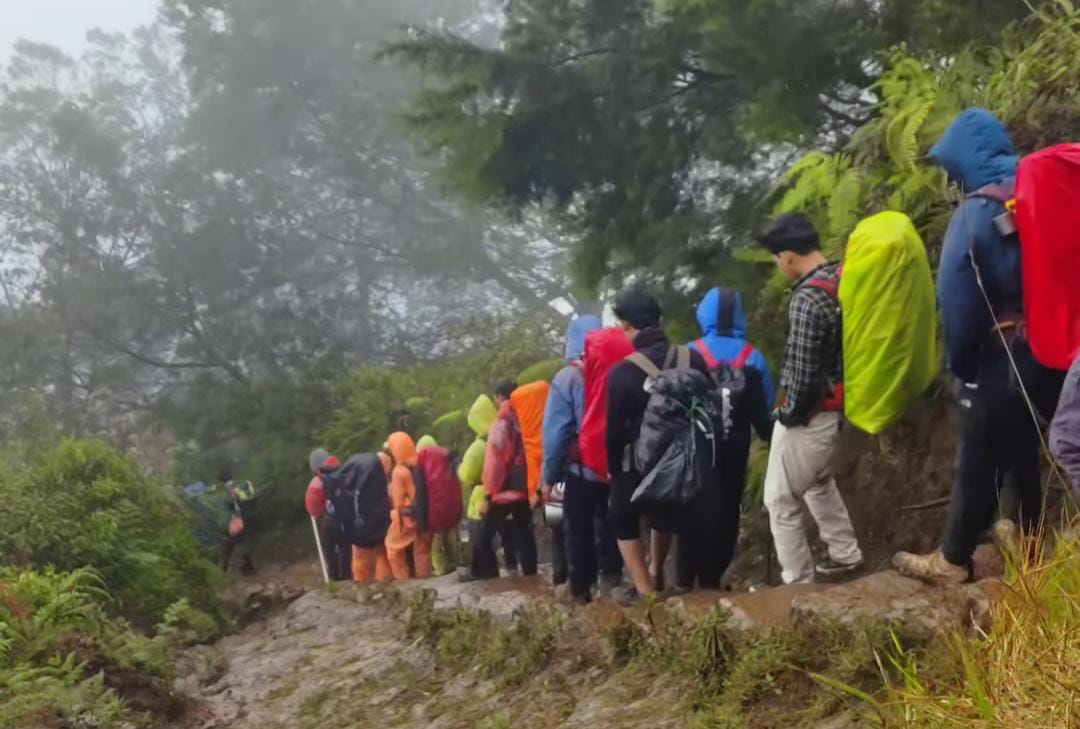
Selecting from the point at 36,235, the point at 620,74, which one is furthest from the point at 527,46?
the point at 36,235

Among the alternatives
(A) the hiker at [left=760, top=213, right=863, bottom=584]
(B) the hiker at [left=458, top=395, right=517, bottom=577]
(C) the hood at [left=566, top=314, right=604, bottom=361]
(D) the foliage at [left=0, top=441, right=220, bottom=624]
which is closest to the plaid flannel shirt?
(A) the hiker at [left=760, top=213, right=863, bottom=584]

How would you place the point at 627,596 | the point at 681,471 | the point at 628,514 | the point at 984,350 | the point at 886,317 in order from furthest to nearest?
the point at 627,596
the point at 628,514
the point at 681,471
the point at 886,317
the point at 984,350

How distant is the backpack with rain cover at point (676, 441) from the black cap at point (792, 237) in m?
0.85

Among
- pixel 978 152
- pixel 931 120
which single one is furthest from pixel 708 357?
pixel 931 120

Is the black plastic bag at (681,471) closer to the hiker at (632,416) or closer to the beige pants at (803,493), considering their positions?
the hiker at (632,416)

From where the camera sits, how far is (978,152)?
4539mm

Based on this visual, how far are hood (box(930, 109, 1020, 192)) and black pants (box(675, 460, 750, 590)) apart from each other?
2.25 meters

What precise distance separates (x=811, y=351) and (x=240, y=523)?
46.7 feet

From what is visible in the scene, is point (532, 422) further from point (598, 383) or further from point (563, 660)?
point (563, 660)

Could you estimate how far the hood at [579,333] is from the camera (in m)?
7.26

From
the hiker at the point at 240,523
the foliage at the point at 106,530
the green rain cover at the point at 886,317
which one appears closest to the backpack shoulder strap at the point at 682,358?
the green rain cover at the point at 886,317

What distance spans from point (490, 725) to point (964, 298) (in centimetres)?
302

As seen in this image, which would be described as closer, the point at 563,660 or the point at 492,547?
the point at 563,660

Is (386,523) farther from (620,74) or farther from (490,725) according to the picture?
(490,725)
